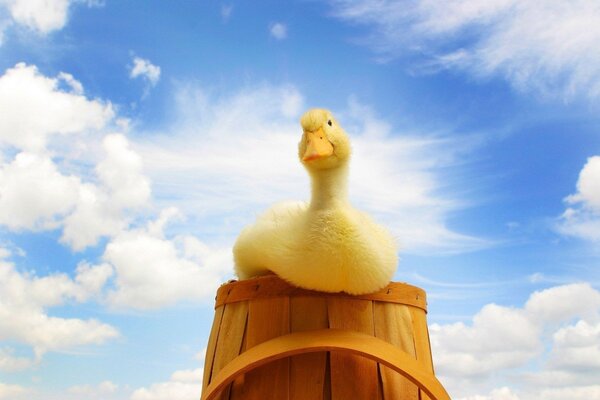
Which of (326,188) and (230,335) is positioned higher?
(326,188)

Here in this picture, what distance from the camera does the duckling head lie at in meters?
1.61

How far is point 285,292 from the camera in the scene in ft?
5.39

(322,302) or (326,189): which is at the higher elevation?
(326,189)

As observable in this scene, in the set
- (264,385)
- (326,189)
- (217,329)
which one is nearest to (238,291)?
(217,329)

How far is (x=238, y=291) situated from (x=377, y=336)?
434 mm

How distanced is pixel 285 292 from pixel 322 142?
438 millimetres

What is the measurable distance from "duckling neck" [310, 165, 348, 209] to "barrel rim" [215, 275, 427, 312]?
0.81ft

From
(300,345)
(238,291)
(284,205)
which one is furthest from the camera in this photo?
(284,205)

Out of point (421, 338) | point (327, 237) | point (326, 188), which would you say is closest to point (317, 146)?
point (326, 188)

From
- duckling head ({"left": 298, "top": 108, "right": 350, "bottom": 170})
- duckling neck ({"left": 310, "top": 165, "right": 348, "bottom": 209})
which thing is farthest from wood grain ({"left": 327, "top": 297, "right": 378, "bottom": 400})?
duckling head ({"left": 298, "top": 108, "right": 350, "bottom": 170})

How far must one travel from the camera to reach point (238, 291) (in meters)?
1.75

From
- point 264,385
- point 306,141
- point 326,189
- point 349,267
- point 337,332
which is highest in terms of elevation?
point 306,141

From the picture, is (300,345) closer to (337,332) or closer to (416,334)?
(337,332)

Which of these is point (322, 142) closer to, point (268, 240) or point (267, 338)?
point (268, 240)
